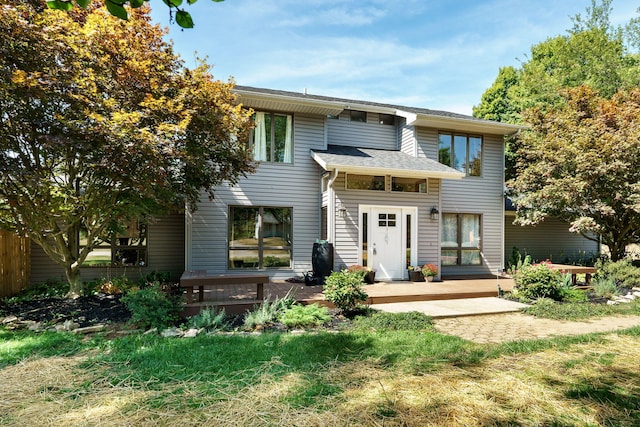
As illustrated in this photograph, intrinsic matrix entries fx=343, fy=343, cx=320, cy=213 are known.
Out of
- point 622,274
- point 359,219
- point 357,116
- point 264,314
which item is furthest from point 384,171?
point 622,274

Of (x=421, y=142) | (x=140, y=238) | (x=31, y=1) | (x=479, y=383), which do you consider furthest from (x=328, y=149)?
(x=479, y=383)

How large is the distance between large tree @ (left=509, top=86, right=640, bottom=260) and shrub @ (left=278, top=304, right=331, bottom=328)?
8388 millimetres

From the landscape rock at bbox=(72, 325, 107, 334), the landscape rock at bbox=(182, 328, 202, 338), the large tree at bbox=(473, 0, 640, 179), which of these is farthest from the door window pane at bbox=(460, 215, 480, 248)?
the landscape rock at bbox=(72, 325, 107, 334)

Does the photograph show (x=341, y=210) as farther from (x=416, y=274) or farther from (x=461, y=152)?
(x=461, y=152)

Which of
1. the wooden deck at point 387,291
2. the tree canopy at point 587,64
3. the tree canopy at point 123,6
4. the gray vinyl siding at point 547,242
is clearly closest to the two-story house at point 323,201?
the wooden deck at point 387,291

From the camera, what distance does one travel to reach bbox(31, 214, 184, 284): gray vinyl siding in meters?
9.12

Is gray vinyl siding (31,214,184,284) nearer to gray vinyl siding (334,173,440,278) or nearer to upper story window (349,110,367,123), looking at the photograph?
gray vinyl siding (334,173,440,278)

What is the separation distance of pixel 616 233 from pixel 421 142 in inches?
262

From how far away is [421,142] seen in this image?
36.6 ft

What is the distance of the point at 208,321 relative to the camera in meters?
5.16

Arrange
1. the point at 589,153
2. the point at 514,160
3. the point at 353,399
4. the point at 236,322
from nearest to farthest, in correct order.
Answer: the point at 353,399
the point at 236,322
the point at 589,153
the point at 514,160

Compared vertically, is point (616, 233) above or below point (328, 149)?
below

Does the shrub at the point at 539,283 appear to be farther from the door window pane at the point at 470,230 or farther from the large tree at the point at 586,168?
the door window pane at the point at 470,230

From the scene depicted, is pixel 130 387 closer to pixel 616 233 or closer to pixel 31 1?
pixel 31 1
